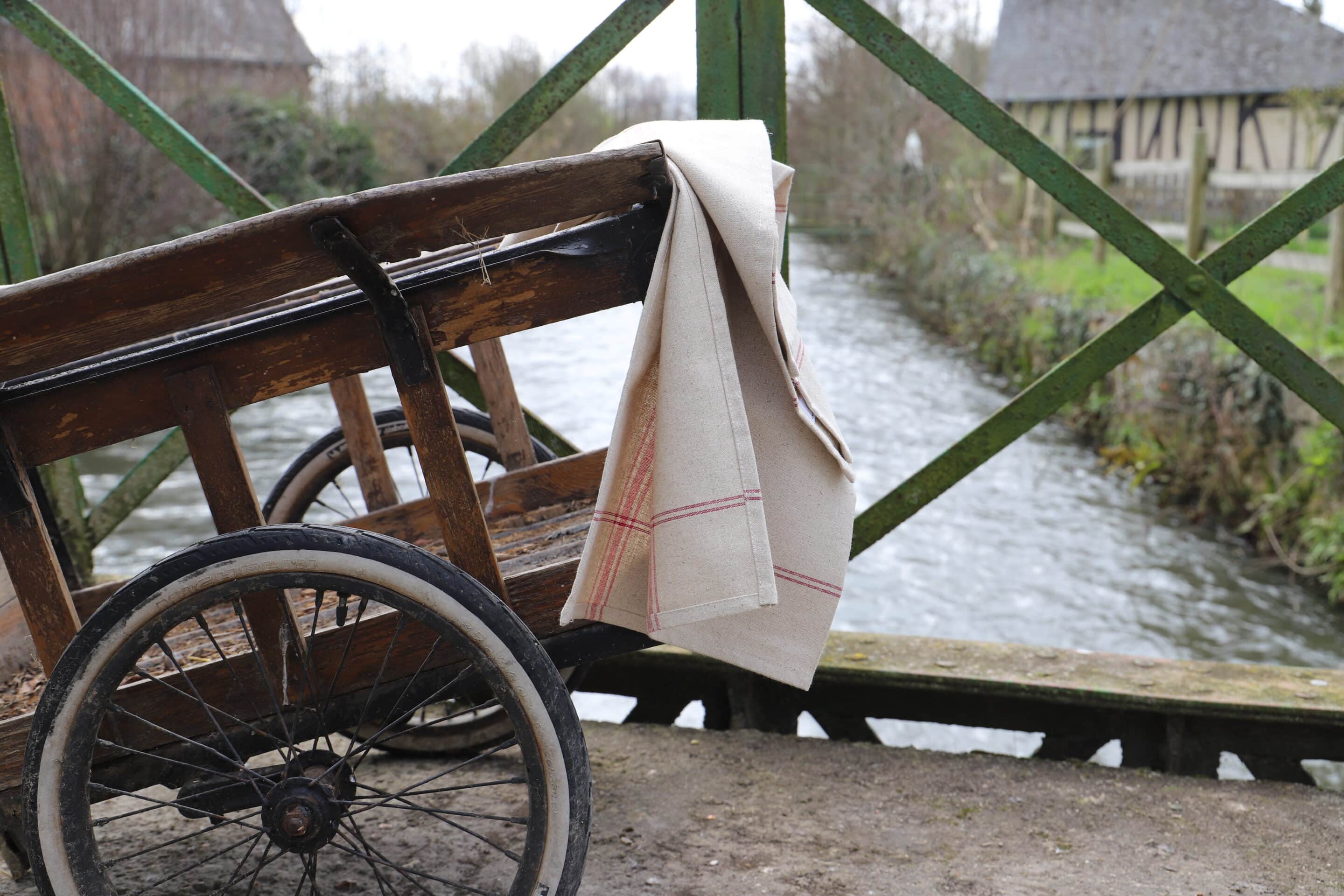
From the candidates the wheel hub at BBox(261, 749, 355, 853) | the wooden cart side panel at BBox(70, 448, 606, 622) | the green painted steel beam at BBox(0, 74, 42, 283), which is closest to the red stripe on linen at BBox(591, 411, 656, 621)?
the wheel hub at BBox(261, 749, 355, 853)

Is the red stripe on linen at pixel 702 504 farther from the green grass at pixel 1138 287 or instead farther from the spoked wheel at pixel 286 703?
the green grass at pixel 1138 287

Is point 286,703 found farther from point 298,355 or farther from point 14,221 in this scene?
point 14,221

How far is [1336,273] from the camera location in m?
7.36

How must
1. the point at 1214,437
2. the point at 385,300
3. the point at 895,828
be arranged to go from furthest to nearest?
the point at 1214,437 < the point at 895,828 < the point at 385,300

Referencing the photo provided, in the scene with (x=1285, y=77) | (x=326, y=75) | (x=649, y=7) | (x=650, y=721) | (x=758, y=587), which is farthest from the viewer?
(x=1285, y=77)

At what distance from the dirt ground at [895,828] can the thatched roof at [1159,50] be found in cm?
2096

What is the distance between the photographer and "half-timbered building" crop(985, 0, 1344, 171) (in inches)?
880

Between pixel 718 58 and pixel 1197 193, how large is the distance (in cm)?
890

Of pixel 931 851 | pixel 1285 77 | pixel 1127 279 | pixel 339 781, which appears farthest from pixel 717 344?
pixel 1285 77

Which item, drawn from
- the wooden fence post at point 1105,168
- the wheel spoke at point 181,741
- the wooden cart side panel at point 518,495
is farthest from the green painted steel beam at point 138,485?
the wooden fence post at point 1105,168

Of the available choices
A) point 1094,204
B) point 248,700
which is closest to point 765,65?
point 1094,204

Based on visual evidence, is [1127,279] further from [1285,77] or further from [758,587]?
[1285,77]

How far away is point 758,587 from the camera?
1542mm

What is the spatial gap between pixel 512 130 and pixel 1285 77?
24623 millimetres
